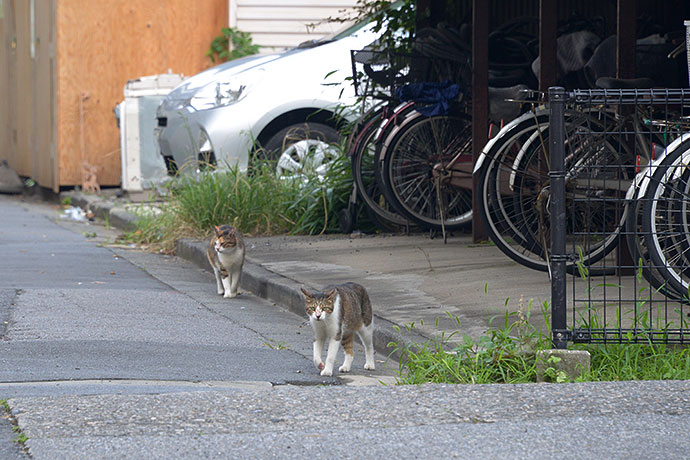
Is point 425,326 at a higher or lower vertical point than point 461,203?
lower

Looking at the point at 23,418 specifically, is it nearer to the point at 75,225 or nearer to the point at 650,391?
the point at 650,391

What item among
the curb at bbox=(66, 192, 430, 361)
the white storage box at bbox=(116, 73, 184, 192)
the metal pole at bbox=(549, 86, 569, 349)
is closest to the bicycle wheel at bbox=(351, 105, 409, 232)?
the curb at bbox=(66, 192, 430, 361)

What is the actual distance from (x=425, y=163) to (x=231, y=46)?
6.92m

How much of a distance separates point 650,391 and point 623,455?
0.68 metres

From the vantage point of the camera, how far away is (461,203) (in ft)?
27.9

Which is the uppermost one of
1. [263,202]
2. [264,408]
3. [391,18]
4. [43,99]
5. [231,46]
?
[231,46]

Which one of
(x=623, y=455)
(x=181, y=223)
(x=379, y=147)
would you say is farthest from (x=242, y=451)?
(x=181, y=223)

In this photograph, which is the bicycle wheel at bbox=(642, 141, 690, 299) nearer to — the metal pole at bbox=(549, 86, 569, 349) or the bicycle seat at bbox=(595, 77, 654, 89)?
the metal pole at bbox=(549, 86, 569, 349)

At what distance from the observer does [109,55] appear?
14.5 meters

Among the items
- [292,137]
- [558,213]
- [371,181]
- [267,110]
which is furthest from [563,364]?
[267,110]

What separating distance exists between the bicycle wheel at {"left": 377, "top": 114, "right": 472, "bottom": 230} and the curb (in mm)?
1280

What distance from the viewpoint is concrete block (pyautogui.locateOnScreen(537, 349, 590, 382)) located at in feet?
14.0

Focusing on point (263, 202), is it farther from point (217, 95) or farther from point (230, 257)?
point (230, 257)

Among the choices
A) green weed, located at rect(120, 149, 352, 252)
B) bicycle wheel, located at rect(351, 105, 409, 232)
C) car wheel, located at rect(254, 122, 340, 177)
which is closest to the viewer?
bicycle wheel, located at rect(351, 105, 409, 232)
